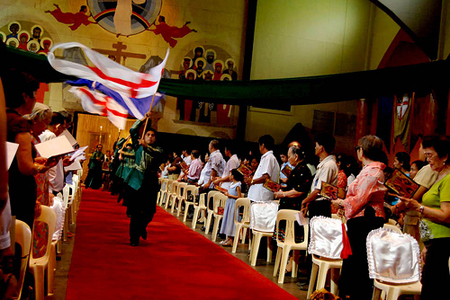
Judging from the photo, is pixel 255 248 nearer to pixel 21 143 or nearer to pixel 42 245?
pixel 42 245

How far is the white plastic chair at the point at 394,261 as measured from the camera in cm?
365

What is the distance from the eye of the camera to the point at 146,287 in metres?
4.46

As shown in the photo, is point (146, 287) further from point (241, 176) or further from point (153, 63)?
point (153, 63)

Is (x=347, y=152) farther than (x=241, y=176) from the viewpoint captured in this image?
Yes

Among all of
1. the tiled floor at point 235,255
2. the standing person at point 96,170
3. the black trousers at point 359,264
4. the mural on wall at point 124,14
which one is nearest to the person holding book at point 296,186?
the tiled floor at point 235,255

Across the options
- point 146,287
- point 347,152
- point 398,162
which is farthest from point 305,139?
point 146,287

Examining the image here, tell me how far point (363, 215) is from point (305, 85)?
4721mm

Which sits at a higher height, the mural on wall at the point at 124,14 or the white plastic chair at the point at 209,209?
the mural on wall at the point at 124,14

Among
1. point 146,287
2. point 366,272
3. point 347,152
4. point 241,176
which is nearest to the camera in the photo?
point 366,272

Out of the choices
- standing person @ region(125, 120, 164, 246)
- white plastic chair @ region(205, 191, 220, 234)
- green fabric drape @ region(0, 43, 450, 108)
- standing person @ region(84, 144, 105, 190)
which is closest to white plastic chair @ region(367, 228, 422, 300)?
standing person @ region(125, 120, 164, 246)

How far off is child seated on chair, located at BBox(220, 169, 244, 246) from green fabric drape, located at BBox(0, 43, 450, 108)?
1.91m

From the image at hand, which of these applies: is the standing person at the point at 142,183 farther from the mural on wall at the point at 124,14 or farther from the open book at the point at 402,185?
the mural on wall at the point at 124,14

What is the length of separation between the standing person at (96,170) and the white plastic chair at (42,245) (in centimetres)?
1352

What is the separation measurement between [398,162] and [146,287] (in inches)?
148
